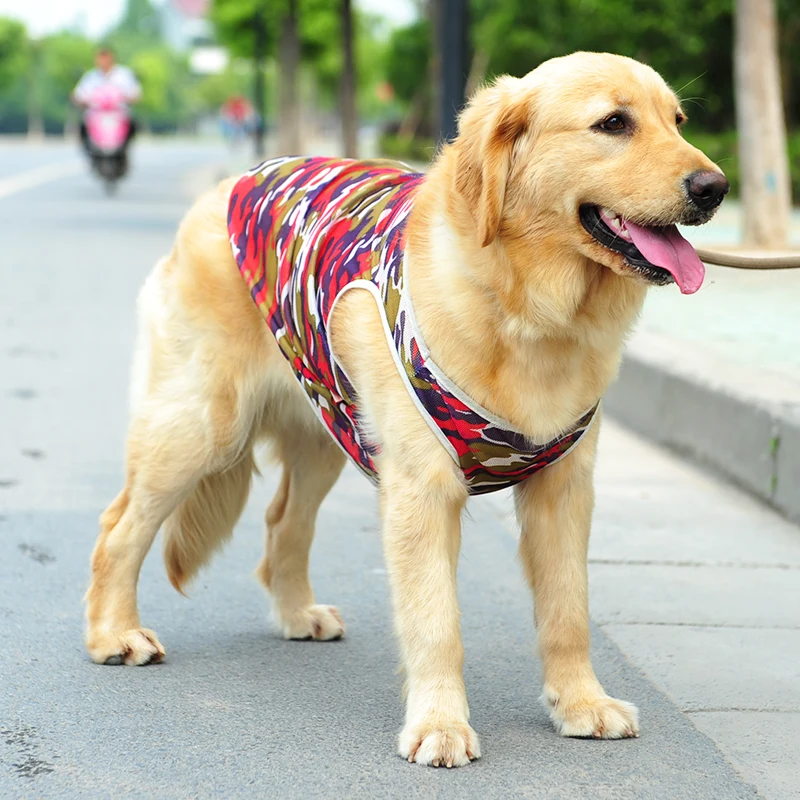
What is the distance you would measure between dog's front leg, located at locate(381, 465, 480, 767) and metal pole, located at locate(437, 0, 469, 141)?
8.99 meters

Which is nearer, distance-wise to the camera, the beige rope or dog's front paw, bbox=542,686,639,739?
dog's front paw, bbox=542,686,639,739

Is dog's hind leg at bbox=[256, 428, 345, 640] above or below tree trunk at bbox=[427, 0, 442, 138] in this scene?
below

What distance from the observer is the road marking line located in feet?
91.1

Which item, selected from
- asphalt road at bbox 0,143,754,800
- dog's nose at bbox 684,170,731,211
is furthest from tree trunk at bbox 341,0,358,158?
dog's nose at bbox 684,170,731,211

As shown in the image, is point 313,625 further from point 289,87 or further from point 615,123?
point 289,87

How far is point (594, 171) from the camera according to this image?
330 centimetres

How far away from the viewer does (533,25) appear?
3531 centimetres

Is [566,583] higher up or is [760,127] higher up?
[760,127]

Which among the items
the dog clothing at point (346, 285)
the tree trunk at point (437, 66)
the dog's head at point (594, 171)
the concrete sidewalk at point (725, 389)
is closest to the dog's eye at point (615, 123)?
the dog's head at point (594, 171)

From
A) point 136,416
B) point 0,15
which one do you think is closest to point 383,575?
point 136,416

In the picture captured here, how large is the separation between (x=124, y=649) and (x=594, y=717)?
1392 millimetres

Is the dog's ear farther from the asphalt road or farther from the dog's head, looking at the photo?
the asphalt road

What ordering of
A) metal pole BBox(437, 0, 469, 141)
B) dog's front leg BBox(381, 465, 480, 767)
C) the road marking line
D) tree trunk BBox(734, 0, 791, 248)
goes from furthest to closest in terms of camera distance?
the road marking line → tree trunk BBox(734, 0, 791, 248) → metal pole BBox(437, 0, 469, 141) → dog's front leg BBox(381, 465, 480, 767)

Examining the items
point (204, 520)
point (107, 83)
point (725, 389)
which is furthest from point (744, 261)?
point (107, 83)
